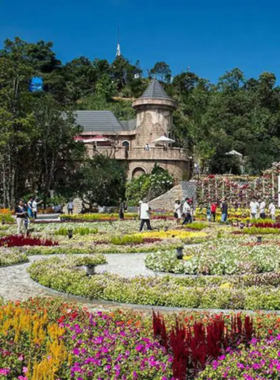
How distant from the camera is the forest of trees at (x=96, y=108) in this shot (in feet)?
123

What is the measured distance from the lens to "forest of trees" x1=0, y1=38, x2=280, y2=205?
Result: 3747 cm

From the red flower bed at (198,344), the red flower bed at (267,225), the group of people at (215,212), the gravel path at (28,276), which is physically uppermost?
the group of people at (215,212)

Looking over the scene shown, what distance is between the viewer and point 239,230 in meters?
20.4

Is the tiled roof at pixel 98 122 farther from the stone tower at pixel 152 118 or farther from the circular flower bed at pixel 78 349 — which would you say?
the circular flower bed at pixel 78 349

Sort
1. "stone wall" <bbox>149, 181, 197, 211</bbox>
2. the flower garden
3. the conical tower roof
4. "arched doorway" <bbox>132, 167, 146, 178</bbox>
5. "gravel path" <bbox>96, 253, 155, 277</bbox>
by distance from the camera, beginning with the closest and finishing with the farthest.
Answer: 1. the flower garden
2. "gravel path" <bbox>96, 253, 155, 277</bbox>
3. "stone wall" <bbox>149, 181, 197, 211</bbox>
4. "arched doorway" <bbox>132, 167, 146, 178</bbox>
5. the conical tower roof

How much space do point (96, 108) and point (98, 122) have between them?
1791 centimetres

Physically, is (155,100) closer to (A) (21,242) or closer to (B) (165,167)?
(B) (165,167)

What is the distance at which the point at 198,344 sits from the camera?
16.0 feet

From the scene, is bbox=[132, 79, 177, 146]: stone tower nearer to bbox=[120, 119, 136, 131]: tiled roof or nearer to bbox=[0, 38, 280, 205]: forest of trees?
bbox=[0, 38, 280, 205]: forest of trees

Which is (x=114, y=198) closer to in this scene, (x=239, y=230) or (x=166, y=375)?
(x=239, y=230)

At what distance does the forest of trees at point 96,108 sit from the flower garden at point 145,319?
24.6 metres

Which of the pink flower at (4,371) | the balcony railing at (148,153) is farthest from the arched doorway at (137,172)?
the pink flower at (4,371)

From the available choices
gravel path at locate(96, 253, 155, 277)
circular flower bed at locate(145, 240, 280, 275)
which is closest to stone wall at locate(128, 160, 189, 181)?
gravel path at locate(96, 253, 155, 277)

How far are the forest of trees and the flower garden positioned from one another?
80.6 feet
